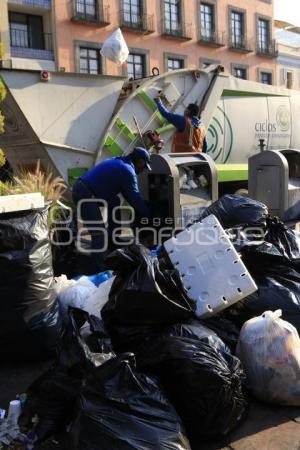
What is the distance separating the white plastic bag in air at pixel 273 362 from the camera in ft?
7.62

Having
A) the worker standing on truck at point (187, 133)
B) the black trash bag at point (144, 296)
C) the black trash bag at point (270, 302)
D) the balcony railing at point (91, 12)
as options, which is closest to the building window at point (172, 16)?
the balcony railing at point (91, 12)

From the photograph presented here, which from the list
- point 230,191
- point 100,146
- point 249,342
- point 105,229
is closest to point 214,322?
point 249,342

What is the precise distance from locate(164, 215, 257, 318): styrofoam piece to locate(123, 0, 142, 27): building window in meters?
21.7

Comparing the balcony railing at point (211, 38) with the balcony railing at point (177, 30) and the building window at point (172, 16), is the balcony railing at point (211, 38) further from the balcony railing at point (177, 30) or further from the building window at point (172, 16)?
the building window at point (172, 16)

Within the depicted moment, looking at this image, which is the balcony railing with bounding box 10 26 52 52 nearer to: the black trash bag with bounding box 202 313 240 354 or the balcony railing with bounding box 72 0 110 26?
the balcony railing with bounding box 72 0 110 26

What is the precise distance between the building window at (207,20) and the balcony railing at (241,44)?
1.45 metres

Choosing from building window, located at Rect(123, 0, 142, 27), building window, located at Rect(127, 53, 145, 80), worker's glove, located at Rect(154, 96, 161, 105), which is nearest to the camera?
worker's glove, located at Rect(154, 96, 161, 105)

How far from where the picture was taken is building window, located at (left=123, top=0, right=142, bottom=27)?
2262cm

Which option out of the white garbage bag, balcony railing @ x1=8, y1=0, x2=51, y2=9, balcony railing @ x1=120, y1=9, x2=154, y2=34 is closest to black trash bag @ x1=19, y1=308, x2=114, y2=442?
the white garbage bag

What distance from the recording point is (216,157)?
7926 millimetres

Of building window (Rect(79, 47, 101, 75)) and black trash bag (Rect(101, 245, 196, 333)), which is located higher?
building window (Rect(79, 47, 101, 75))

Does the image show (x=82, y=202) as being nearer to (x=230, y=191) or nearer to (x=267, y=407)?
(x=267, y=407)

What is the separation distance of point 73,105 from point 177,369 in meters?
4.87

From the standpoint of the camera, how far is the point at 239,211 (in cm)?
366
